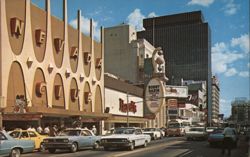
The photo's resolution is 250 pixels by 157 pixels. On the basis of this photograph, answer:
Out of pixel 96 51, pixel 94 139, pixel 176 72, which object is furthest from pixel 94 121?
pixel 176 72

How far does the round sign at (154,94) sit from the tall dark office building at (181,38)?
79.1 m

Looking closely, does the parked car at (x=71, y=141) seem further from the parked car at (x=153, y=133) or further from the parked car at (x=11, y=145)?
the parked car at (x=153, y=133)

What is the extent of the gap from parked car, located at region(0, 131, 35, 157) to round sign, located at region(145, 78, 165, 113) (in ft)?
232

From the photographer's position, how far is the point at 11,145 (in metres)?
21.3

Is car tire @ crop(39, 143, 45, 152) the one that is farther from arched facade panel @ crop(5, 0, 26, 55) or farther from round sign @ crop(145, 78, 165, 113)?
round sign @ crop(145, 78, 165, 113)

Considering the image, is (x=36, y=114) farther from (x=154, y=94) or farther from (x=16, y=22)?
(x=154, y=94)

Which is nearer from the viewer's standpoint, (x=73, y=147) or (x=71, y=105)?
(x=73, y=147)

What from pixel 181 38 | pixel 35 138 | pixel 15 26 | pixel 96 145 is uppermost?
pixel 181 38

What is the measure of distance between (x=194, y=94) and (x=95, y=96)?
11705 cm

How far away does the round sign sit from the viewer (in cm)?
9512

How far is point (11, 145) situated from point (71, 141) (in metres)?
5.79

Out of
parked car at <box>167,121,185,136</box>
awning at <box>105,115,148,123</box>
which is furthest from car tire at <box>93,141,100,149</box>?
parked car at <box>167,121,185,136</box>

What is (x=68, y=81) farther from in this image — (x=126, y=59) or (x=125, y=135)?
(x=126, y=59)

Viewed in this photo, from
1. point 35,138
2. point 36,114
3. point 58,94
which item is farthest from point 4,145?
point 58,94
